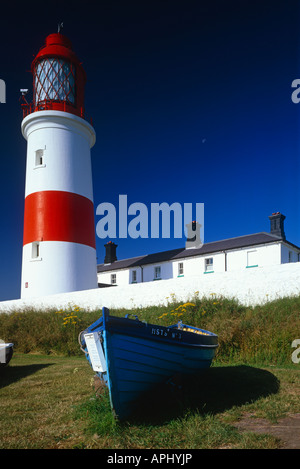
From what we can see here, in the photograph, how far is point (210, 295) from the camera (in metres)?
14.8

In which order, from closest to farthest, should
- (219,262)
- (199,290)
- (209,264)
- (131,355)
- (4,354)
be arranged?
(131,355), (4,354), (199,290), (219,262), (209,264)

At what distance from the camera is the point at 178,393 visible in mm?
6371

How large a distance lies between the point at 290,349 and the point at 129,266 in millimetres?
22292

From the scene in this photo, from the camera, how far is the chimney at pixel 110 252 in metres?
36.0

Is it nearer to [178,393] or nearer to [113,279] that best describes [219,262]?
[113,279]

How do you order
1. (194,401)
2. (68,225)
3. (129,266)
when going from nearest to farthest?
(194,401)
(68,225)
(129,266)

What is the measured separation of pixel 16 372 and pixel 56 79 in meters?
16.7

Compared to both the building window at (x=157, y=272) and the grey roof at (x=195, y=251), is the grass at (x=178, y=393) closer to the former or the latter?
the grey roof at (x=195, y=251)

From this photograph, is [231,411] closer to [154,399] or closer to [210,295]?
[154,399]

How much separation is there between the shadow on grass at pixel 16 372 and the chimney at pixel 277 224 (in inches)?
744

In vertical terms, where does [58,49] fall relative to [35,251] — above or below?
above

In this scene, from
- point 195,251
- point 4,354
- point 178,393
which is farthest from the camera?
point 195,251

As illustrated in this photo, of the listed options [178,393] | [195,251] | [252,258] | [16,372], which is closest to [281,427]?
[178,393]
